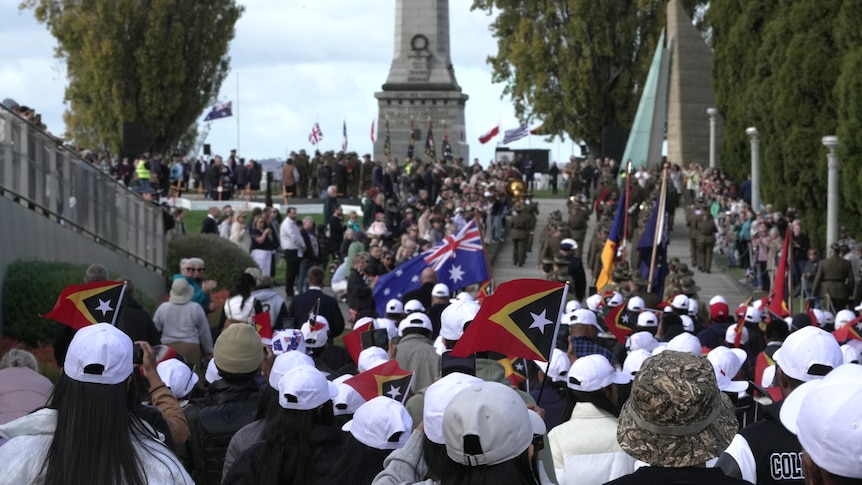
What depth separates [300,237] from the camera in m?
25.5

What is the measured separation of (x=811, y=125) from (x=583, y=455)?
85.1ft

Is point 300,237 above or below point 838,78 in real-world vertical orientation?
below

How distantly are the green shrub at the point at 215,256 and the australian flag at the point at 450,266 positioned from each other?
6068mm

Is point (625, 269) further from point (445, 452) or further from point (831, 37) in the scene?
point (445, 452)

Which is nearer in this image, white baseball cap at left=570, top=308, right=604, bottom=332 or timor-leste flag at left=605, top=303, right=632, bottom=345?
white baseball cap at left=570, top=308, right=604, bottom=332

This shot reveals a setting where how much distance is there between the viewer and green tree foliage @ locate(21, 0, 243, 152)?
55844mm

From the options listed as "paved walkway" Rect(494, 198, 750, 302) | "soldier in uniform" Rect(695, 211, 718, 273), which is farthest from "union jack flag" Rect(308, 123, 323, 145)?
"soldier in uniform" Rect(695, 211, 718, 273)

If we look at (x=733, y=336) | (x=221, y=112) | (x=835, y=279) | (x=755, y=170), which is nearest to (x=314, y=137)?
(x=221, y=112)

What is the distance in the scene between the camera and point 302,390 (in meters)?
6.17

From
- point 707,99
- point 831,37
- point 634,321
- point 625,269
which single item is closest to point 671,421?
point 634,321

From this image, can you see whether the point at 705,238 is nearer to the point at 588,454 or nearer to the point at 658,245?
the point at 658,245

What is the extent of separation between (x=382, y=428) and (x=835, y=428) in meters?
2.71

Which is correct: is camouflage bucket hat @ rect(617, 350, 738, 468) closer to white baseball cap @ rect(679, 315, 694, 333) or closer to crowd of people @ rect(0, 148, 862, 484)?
crowd of people @ rect(0, 148, 862, 484)

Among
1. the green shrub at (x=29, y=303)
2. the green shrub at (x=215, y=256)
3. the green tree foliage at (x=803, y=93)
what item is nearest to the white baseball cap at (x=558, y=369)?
the green shrub at (x=29, y=303)
